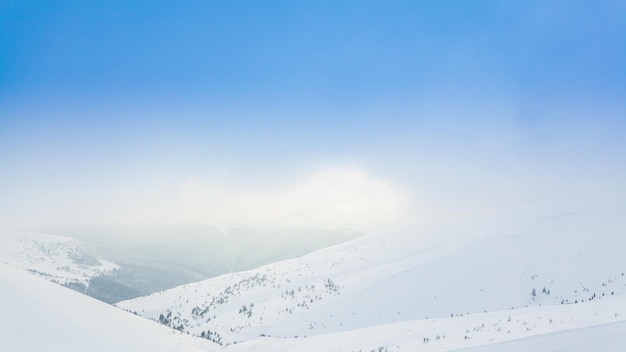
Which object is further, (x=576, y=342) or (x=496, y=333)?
(x=496, y=333)

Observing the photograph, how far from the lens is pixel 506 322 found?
73.3 feet

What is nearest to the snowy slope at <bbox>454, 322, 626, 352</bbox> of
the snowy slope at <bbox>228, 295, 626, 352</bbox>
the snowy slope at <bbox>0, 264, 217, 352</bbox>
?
the snowy slope at <bbox>228, 295, 626, 352</bbox>

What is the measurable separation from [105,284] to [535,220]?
19279 centimetres

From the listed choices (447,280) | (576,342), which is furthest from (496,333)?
(447,280)

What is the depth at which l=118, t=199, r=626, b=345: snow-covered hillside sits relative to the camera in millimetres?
56006

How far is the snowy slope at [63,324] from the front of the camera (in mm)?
18328

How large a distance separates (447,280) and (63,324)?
56980 millimetres

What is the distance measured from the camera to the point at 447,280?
65.1m

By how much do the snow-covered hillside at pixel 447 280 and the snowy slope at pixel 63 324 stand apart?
30291 millimetres

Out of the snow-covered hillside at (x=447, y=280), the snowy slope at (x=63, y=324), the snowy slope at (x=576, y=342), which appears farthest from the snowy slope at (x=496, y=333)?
the snow-covered hillside at (x=447, y=280)

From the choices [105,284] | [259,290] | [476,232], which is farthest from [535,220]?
[105,284]

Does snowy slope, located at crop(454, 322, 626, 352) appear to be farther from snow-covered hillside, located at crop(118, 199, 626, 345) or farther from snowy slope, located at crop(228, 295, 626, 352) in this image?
snow-covered hillside, located at crop(118, 199, 626, 345)

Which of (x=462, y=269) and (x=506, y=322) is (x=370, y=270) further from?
(x=506, y=322)

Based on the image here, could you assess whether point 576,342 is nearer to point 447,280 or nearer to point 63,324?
point 63,324
